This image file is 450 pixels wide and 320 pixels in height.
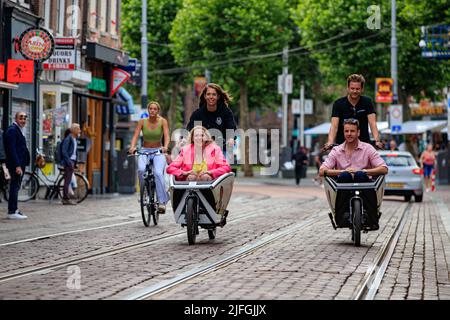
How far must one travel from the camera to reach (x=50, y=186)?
2466 centimetres

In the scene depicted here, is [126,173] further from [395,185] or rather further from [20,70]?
Answer: [395,185]

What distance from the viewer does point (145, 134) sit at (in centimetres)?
1639

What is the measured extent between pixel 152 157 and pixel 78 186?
27.7 ft

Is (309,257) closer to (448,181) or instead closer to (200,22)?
(448,181)

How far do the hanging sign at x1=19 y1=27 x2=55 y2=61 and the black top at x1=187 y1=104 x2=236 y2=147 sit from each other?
11169 millimetres

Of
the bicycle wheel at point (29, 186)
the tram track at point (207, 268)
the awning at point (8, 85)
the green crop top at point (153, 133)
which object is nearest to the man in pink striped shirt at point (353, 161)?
the tram track at point (207, 268)

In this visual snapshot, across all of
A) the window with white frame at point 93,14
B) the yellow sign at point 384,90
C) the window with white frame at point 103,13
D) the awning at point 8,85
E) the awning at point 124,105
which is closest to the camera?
the awning at point 8,85

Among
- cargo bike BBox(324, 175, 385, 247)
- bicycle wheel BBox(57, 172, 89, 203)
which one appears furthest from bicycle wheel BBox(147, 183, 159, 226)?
bicycle wheel BBox(57, 172, 89, 203)

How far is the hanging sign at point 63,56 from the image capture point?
85.0 feet

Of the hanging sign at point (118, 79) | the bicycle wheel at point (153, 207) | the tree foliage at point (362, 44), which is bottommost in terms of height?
the bicycle wheel at point (153, 207)

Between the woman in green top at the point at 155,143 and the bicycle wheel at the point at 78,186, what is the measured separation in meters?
7.95

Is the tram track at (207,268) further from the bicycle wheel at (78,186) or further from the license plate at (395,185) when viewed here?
the license plate at (395,185)

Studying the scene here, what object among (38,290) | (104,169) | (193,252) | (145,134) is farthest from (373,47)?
(38,290)

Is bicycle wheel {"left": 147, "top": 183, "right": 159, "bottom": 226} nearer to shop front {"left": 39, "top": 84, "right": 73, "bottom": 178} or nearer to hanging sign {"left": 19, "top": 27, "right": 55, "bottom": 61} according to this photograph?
hanging sign {"left": 19, "top": 27, "right": 55, "bottom": 61}
